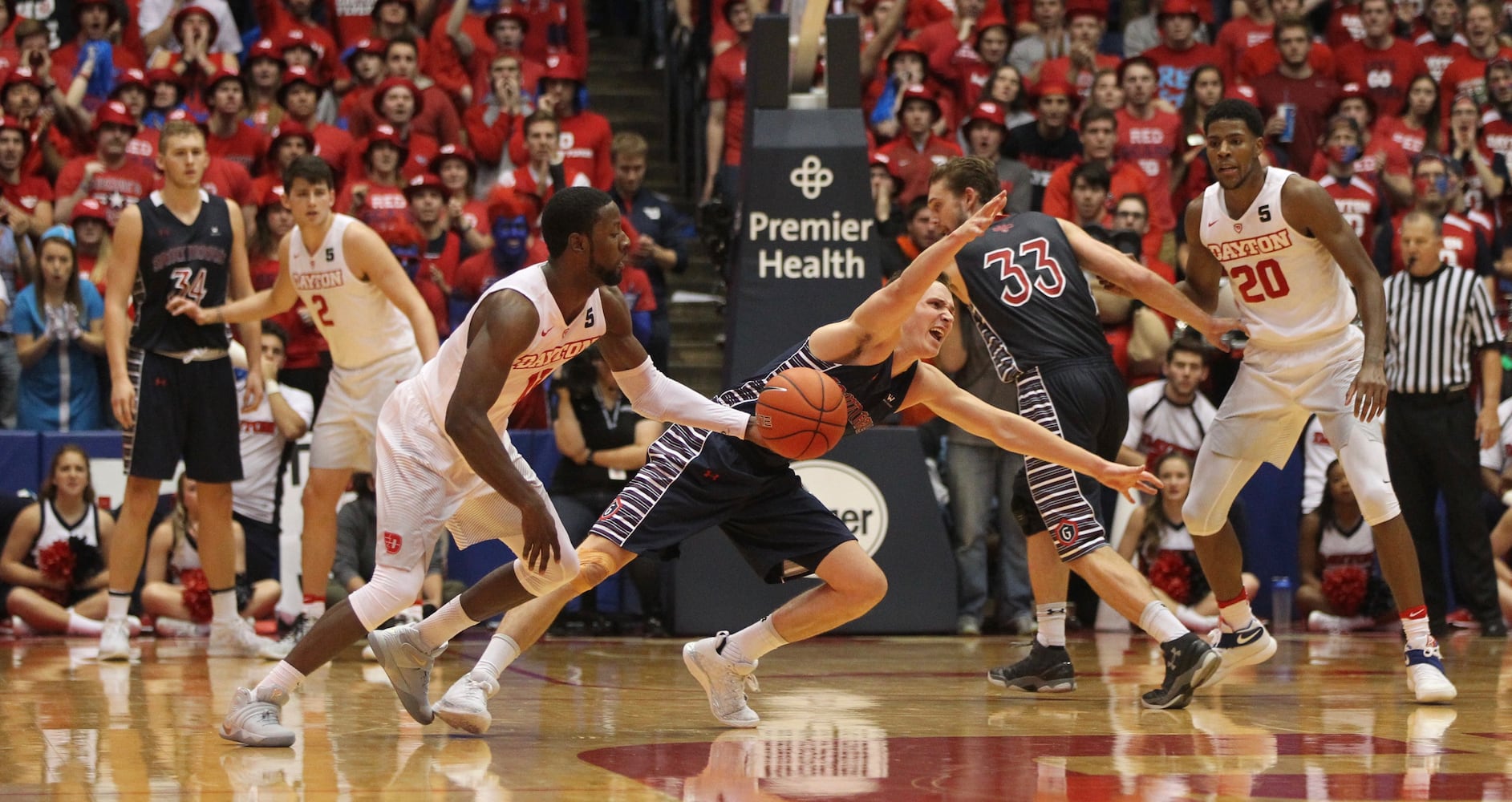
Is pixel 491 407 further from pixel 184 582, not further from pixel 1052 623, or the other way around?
pixel 184 582

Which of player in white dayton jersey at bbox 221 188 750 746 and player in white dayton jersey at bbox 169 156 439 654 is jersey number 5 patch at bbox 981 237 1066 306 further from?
player in white dayton jersey at bbox 169 156 439 654

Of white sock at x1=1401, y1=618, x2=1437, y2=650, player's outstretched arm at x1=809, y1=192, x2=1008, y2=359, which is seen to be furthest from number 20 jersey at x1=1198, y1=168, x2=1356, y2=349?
player's outstretched arm at x1=809, y1=192, x2=1008, y2=359

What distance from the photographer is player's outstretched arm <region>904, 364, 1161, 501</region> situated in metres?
5.59

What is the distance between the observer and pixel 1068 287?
23.8 ft

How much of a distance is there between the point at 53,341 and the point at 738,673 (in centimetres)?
646

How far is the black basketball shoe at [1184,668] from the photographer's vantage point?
641 centimetres

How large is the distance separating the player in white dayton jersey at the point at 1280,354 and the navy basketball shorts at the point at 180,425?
14.3ft

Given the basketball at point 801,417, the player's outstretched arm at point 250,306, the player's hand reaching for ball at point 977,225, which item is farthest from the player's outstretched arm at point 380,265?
the player's hand reaching for ball at point 977,225

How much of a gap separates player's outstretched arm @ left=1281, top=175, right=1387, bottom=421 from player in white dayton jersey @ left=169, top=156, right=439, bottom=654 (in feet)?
12.1

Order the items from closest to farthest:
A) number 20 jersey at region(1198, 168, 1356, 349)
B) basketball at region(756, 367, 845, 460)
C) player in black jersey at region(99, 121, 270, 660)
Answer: basketball at region(756, 367, 845, 460) → number 20 jersey at region(1198, 168, 1356, 349) → player in black jersey at region(99, 121, 270, 660)

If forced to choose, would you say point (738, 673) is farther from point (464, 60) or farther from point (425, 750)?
point (464, 60)

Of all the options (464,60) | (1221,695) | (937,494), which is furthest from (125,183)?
(1221,695)

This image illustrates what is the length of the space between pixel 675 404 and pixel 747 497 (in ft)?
1.53

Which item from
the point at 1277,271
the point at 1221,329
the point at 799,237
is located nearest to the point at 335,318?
the point at 799,237
